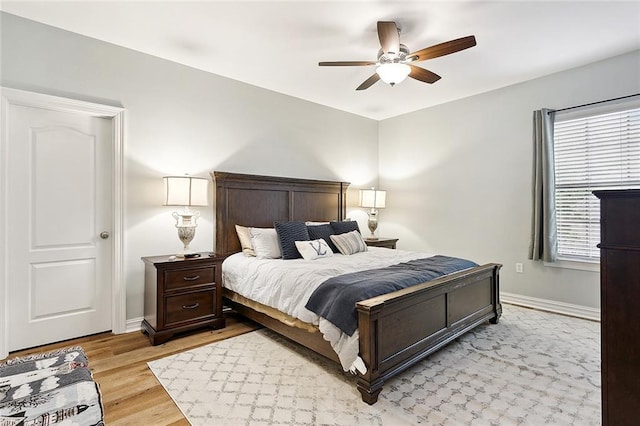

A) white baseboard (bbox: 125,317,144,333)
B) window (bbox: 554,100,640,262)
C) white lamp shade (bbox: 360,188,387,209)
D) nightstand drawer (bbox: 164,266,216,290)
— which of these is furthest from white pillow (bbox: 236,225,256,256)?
window (bbox: 554,100,640,262)

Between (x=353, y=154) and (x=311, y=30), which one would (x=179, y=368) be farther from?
(x=353, y=154)

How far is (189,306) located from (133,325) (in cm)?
69

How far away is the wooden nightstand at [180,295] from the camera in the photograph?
2.99 meters

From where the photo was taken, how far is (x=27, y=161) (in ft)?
9.24

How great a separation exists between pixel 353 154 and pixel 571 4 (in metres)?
3.34

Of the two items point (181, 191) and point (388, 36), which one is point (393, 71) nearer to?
point (388, 36)

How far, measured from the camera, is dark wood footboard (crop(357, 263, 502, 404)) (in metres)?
2.08

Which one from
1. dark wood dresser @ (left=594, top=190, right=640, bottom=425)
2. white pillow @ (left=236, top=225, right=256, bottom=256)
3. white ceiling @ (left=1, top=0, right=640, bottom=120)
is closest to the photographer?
dark wood dresser @ (left=594, top=190, right=640, bottom=425)

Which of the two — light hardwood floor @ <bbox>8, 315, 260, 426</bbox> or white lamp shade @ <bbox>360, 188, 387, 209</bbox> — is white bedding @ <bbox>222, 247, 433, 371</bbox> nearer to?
light hardwood floor @ <bbox>8, 315, 260, 426</bbox>

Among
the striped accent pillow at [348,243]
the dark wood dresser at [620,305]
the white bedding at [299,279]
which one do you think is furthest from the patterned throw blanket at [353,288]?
Result: the dark wood dresser at [620,305]

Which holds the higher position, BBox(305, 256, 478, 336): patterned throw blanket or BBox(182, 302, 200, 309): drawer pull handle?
BBox(305, 256, 478, 336): patterned throw blanket

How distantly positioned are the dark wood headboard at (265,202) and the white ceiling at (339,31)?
1.30 m

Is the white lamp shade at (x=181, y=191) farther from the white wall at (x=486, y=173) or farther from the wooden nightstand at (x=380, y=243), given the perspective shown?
the white wall at (x=486, y=173)

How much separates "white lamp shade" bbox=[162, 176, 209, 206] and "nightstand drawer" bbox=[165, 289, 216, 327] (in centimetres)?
89
